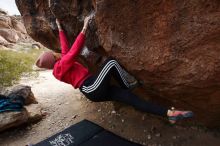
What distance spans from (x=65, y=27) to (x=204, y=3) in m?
2.86

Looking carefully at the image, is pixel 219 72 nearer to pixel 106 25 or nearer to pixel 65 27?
pixel 106 25

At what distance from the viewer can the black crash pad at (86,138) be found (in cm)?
505

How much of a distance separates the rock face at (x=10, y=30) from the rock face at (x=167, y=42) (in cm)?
1590

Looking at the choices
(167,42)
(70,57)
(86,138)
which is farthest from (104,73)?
(86,138)

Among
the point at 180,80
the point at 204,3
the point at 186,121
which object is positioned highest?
the point at 204,3

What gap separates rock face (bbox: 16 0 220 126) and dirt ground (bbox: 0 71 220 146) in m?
0.61

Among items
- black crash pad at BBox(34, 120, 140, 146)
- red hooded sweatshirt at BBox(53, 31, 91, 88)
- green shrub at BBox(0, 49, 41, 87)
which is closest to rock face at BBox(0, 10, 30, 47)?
green shrub at BBox(0, 49, 41, 87)

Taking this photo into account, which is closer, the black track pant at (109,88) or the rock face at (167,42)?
the rock face at (167,42)

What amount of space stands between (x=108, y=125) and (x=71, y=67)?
2090 millimetres

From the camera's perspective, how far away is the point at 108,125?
6.18 m

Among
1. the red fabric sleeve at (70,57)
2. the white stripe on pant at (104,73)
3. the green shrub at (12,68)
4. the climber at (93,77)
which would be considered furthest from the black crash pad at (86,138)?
the green shrub at (12,68)

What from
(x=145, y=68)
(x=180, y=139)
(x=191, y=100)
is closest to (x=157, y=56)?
(x=145, y=68)

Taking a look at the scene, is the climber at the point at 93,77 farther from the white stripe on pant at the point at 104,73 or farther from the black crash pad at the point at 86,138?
the black crash pad at the point at 86,138

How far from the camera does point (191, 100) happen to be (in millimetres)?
4805
